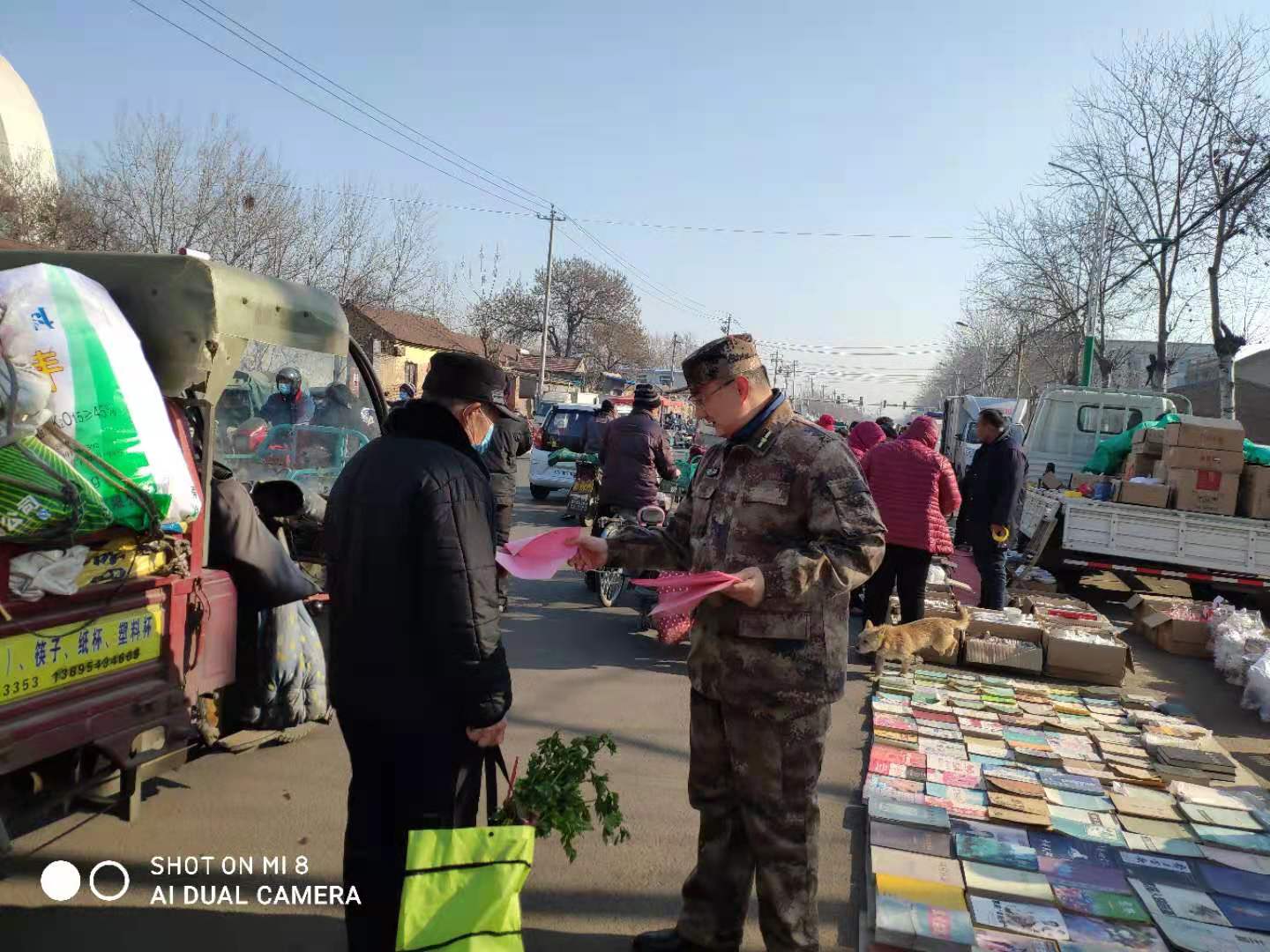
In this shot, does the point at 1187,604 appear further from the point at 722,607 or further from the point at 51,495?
the point at 51,495

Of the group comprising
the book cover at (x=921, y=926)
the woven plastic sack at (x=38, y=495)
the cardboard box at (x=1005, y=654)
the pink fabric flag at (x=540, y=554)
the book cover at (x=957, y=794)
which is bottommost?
the book cover at (x=957, y=794)

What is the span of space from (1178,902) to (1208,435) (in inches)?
→ 280

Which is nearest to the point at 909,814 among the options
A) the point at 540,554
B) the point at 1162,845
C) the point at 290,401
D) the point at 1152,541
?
the point at 1162,845

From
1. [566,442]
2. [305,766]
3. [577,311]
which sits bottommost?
[305,766]

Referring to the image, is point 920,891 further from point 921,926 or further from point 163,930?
point 163,930

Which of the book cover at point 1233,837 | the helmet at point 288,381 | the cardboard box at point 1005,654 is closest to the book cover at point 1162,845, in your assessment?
the book cover at point 1233,837

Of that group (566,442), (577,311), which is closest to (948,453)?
(566,442)

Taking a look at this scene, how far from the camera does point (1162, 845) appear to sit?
4.07 metres

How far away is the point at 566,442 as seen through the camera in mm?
17141

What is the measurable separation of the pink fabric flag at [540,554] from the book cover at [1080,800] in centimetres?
301

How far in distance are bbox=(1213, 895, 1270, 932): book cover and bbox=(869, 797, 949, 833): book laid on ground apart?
3.49 feet

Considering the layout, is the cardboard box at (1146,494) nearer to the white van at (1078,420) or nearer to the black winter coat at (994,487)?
the black winter coat at (994,487)

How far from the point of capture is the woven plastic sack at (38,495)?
2.62 metres

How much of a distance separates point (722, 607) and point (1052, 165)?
26.8 meters
